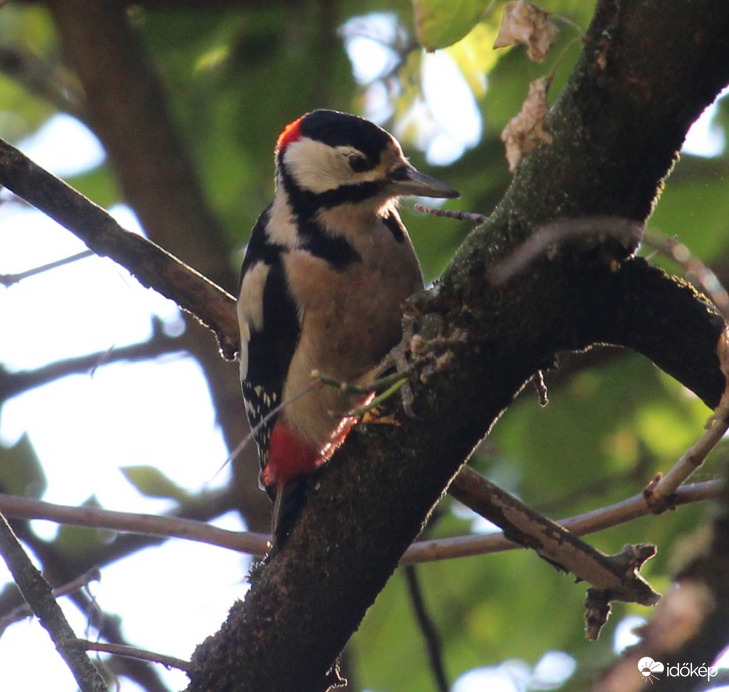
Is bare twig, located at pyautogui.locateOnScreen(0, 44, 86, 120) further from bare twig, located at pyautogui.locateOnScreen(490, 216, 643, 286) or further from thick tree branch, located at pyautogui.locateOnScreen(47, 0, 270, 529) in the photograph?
bare twig, located at pyautogui.locateOnScreen(490, 216, 643, 286)

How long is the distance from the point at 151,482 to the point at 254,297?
124 cm

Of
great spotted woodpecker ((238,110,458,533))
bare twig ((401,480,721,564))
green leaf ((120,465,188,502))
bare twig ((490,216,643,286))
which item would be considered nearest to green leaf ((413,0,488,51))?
bare twig ((490,216,643,286))

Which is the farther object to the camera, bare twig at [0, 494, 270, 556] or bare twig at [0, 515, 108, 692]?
bare twig at [0, 494, 270, 556]

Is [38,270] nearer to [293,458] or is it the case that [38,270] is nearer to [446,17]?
[293,458]

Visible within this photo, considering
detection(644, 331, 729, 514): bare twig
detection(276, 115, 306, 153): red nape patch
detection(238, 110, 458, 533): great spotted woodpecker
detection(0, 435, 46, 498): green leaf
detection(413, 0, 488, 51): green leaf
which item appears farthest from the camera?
detection(0, 435, 46, 498): green leaf

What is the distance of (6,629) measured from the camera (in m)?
3.01

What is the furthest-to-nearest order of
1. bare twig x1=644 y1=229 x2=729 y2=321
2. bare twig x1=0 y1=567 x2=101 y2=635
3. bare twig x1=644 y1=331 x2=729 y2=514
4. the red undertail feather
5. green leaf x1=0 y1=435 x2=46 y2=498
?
1. green leaf x1=0 y1=435 x2=46 y2=498
2. the red undertail feather
3. bare twig x1=0 y1=567 x2=101 y2=635
4. bare twig x1=644 y1=331 x2=729 y2=514
5. bare twig x1=644 y1=229 x2=729 y2=321

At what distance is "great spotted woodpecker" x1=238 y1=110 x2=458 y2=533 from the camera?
3.35 metres

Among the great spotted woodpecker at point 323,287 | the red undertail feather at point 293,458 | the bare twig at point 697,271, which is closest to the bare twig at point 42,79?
the great spotted woodpecker at point 323,287

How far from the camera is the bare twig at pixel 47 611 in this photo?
7.70ft

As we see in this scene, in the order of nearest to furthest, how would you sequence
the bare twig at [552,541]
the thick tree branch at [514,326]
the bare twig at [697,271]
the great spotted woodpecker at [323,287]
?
the bare twig at [697,271], the thick tree branch at [514,326], the bare twig at [552,541], the great spotted woodpecker at [323,287]

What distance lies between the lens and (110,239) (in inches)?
116

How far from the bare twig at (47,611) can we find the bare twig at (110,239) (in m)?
0.80

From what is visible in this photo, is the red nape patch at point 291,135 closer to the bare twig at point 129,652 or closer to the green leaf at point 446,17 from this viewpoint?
the green leaf at point 446,17
